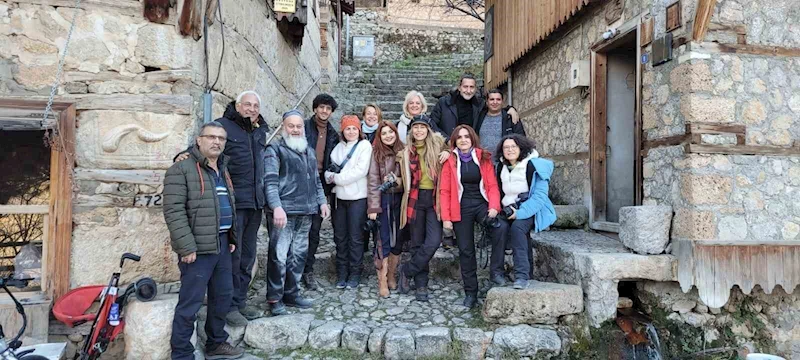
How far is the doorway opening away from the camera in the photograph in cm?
487

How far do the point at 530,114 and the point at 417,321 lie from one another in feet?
13.6

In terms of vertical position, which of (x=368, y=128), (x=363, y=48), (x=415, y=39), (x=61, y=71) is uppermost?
(x=415, y=39)

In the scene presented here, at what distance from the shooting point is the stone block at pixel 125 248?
→ 3266mm

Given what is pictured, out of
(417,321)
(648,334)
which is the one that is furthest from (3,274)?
(648,334)

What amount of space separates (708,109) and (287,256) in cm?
363

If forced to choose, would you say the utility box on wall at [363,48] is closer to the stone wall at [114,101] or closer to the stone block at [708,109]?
the stone wall at [114,101]

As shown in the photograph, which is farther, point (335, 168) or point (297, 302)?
point (335, 168)

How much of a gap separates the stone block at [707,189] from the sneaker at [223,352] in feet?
12.1

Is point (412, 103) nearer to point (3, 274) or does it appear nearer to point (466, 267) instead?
point (466, 267)

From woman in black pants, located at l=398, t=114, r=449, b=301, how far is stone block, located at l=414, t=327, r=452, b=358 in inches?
28.5

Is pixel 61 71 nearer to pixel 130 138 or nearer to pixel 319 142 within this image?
pixel 130 138

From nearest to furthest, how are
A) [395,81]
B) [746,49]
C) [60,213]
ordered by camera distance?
[60,213] < [746,49] < [395,81]

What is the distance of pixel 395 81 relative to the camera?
1147 cm

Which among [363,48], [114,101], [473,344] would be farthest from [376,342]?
[363,48]
